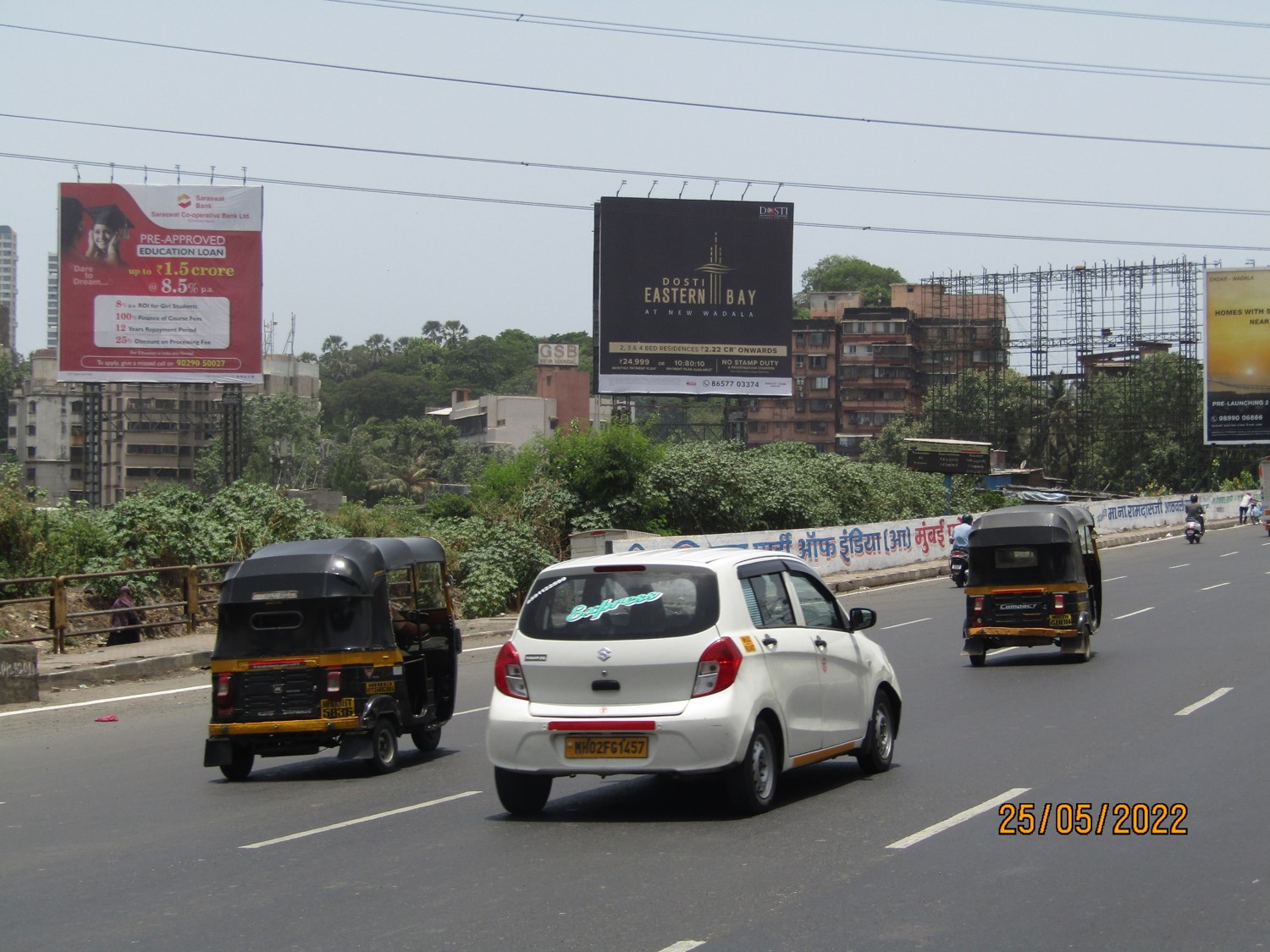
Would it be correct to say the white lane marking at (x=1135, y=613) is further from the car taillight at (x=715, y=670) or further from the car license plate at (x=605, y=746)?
the car license plate at (x=605, y=746)

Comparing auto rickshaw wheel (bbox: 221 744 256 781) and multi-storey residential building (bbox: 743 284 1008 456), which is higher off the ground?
multi-storey residential building (bbox: 743 284 1008 456)

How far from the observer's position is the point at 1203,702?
1454 centimetres

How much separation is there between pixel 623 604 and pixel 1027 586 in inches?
464

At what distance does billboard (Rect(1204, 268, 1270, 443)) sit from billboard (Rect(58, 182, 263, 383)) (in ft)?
137

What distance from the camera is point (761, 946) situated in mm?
6102

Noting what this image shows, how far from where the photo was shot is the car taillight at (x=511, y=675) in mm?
9234

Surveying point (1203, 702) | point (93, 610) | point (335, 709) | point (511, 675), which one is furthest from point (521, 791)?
point (93, 610)

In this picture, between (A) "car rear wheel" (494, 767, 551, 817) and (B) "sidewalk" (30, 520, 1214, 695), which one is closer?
(A) "car rear wheel" (494, 767, 551, 817)

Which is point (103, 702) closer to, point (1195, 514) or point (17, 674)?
point (17, 674)

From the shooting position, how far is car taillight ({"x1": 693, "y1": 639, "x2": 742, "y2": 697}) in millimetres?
8758

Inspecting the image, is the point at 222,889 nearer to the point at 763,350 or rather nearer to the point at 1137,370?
the point at 763,350

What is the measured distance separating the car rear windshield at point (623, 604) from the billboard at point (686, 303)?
3932 centimetres

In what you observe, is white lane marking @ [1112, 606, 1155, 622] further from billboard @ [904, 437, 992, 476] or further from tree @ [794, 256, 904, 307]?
tree @ [794, 256, 904, 307]

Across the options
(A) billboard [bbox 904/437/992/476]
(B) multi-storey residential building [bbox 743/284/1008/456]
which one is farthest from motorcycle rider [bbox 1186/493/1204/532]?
(B) multi-storey residential building [bbox 743/284/1008/456]
